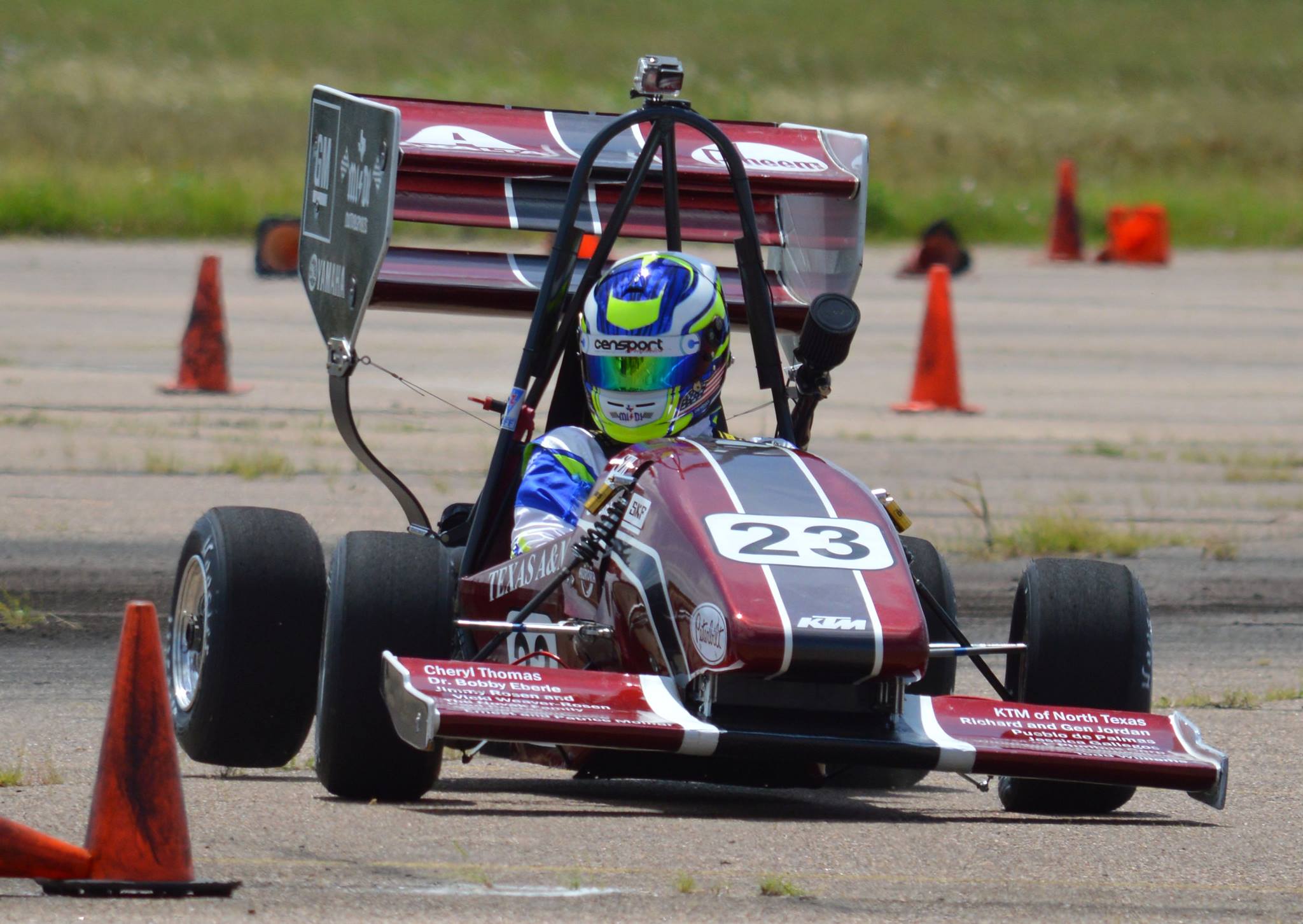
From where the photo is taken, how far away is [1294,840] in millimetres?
5691

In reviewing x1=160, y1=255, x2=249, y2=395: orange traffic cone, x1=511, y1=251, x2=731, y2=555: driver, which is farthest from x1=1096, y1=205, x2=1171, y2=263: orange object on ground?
x1=511, y1=251, x2=731, y2=555: driver

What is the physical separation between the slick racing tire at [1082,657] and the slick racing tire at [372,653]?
150cm

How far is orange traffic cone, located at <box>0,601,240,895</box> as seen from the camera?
14.8ft

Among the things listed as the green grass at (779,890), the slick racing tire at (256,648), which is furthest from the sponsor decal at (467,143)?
the green grass at (779,890)

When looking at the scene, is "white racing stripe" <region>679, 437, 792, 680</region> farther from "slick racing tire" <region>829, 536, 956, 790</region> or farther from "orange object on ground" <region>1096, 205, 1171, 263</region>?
"orange object on ground" <region>1096, 205, 1171, 263</region>

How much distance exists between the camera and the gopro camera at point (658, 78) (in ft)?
22.6

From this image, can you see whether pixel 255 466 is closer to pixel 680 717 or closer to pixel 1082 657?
pixel 1082 657

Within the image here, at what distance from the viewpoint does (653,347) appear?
638 centimetres

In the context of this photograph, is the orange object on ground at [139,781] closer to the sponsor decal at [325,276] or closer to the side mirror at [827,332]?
the side mirror at [827,332]

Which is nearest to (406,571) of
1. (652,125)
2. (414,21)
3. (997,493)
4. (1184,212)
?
(652,125)

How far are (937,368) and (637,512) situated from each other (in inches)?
399

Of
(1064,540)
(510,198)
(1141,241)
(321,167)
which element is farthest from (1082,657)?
(1141,241)

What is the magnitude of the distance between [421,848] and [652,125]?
9.01 ft

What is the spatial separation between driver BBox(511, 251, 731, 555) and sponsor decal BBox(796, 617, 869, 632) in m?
1.23
